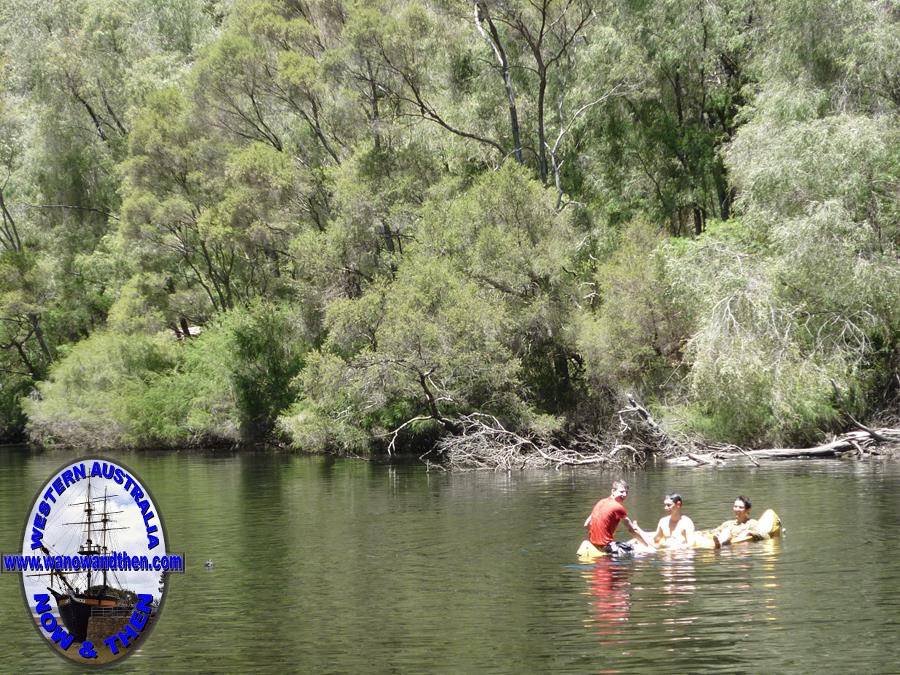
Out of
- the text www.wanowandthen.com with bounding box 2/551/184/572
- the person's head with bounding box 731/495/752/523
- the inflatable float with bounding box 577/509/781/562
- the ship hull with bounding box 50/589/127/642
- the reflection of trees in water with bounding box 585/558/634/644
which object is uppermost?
the text www.wanowandthen.com with bounding box 2/551/184/572

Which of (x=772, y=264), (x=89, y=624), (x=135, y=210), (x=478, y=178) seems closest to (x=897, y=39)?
(x=772, y=264)

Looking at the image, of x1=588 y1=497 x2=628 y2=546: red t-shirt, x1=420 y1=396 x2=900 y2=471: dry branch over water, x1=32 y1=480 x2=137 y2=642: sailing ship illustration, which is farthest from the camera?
x1=420 y1=396 x2=900 y2=471: dry branch over water

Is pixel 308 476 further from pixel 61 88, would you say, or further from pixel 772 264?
pixel 61 88

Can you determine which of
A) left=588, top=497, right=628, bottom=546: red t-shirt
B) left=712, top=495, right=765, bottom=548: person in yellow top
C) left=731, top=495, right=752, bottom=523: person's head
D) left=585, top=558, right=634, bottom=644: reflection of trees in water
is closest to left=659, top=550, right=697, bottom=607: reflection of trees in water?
left=585, top=558, right=634, bottom=644: reflection of trees in water

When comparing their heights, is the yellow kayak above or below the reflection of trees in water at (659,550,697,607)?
above

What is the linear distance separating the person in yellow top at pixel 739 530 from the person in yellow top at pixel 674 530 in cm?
42

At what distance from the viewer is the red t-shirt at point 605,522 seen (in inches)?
648

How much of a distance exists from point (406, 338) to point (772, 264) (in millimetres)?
11041

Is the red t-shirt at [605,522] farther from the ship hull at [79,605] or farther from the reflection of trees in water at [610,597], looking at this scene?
the ship hull at [79,605]

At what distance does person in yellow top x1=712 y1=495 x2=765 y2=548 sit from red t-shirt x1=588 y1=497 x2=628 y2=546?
1.82 m

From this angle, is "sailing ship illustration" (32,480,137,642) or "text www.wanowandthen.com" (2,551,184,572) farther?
"sailing ship illustration" (32,480,137,642)

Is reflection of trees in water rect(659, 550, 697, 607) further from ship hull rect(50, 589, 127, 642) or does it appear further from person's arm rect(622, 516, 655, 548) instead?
ship hull rect(50, 589, 127, 642)

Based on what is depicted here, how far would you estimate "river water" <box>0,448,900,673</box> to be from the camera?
36.2 ft

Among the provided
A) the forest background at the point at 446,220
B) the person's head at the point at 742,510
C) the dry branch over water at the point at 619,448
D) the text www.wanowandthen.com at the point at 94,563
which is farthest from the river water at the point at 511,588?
the forest background at the point at 446,220
